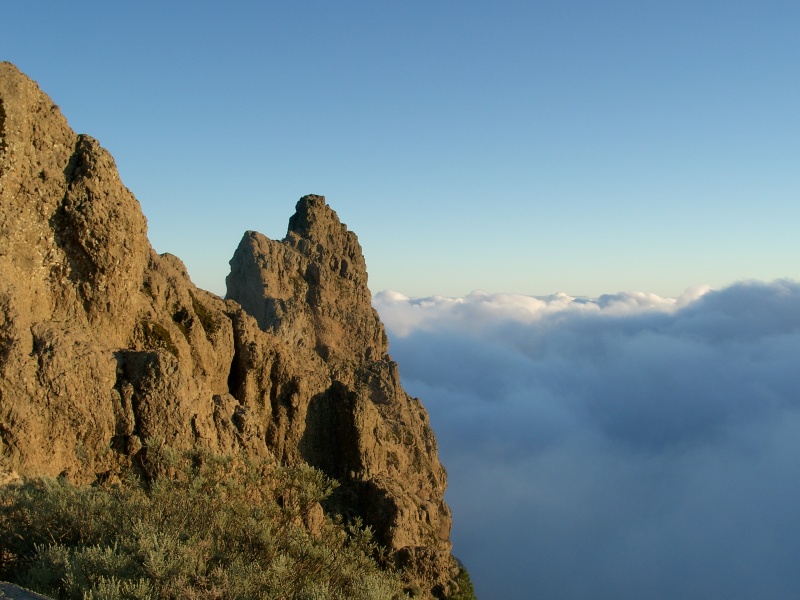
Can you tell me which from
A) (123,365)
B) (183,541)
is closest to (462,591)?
(123,365)

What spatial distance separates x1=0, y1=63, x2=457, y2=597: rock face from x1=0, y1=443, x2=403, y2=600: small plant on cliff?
2.70m

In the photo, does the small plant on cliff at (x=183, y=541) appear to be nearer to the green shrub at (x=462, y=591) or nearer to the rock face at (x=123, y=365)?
the rock face at (x=123, y=365)

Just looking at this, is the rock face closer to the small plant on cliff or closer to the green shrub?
the green shrub

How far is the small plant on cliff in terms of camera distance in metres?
13.0

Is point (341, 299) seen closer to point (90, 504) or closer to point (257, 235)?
point (257, 235)

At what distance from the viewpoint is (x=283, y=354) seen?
3553 cm

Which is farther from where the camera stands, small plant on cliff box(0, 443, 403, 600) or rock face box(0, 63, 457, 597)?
rock face box(0, 63, 457, 597)

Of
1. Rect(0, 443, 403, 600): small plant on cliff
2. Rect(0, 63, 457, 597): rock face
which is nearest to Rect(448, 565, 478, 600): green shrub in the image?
Rect(0, 63, 457, 597): rock face

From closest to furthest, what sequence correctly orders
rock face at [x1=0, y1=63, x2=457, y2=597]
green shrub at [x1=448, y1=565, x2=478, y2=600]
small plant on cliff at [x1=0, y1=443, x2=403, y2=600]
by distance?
small plant on cliff at [x1=0, y1=443, x2=403, y2=600] → rock face at [x1=0, y1=63, x2=457, y2=597] → green shrub at [x1=448, y1=565, x2=478, y2=600]

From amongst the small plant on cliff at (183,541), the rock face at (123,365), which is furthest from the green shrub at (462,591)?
the small plant on cliff at (183,541)

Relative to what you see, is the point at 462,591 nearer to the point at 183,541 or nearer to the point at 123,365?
the point at 123,365

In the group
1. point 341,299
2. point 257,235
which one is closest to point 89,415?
point 257,235

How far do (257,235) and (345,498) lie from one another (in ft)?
Result: 73.1

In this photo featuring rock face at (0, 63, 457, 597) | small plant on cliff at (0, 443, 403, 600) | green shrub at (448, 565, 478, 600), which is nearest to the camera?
small plant on cliff at (0, 443, 403, 600)
